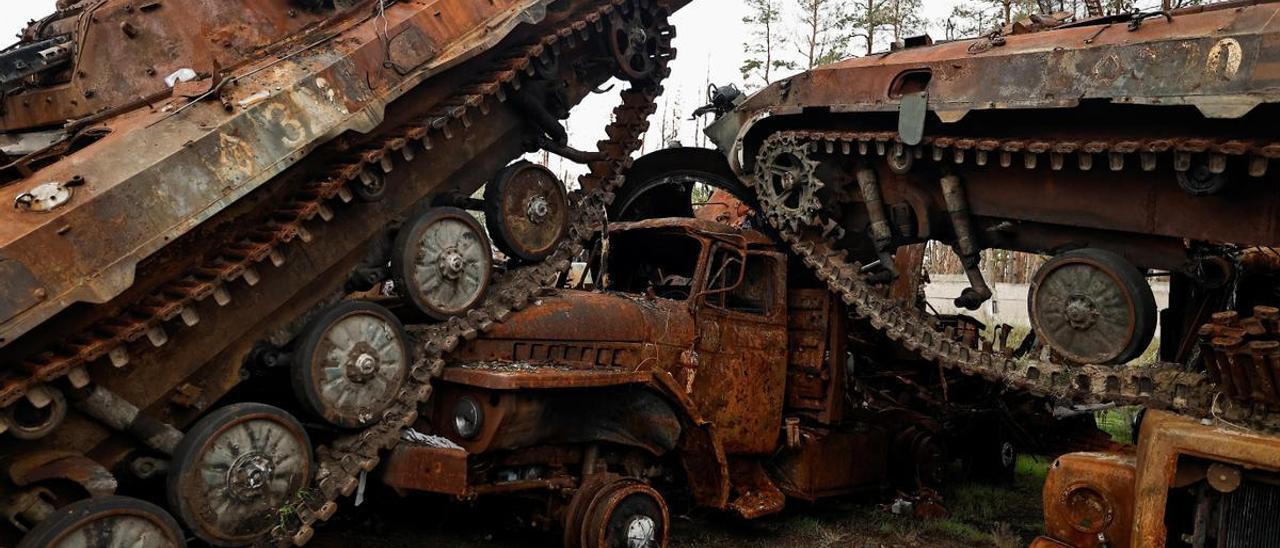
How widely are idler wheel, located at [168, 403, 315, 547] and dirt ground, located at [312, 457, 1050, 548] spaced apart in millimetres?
1509

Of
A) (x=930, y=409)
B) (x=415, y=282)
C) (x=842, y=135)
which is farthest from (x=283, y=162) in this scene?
(x=930, y=409)

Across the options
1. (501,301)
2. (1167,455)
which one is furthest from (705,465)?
(1167,455)

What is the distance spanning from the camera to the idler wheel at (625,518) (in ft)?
22.1

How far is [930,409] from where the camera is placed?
9.72 meters

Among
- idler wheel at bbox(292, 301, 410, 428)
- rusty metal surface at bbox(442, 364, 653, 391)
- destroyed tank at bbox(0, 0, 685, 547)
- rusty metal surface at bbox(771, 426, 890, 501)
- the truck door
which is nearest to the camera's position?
destroyed tank at bbox(0, 0, 685, 547)

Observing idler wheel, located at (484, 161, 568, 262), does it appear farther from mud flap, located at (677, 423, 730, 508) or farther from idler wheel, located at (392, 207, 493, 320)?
mud flap, located at (677, 423, 730, 508)

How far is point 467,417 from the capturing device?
22.4ft

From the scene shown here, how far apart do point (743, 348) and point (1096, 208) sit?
278 centimetres

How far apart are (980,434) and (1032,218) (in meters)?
3.63

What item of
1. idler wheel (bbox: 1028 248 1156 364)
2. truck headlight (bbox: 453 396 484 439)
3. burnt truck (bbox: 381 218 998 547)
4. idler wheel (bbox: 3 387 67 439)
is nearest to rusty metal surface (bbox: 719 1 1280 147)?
idler wheel (bbox: 1028 248 1156 364)

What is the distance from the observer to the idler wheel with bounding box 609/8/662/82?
8422 mm

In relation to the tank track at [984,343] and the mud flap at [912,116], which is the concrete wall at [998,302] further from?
the mud flap at [912,116]

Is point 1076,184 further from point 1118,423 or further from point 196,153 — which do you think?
point 1118,423

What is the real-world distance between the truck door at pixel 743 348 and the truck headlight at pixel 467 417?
1777 mm
